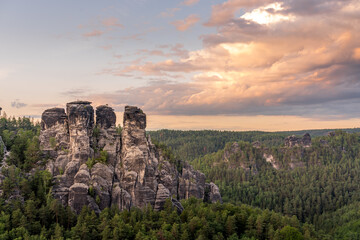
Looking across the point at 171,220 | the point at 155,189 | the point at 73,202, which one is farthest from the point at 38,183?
the point at 171,220

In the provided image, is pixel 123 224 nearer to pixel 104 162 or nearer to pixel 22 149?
pixel 104 162

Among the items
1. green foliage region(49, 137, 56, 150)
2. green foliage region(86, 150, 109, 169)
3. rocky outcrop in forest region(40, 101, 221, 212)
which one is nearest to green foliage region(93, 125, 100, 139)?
rocky outcrop in forest region(40, 101, 221, 212)

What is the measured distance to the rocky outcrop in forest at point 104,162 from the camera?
7444 centimetres

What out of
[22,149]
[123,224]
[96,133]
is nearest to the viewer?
[123,224]

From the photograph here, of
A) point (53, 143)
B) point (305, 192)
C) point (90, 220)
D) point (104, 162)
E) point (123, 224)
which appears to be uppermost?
point (53, 143)

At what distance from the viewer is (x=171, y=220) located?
234 feet

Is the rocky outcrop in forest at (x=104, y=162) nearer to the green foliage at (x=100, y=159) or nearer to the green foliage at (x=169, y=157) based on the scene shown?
the green foliage at (x=100, y=159)

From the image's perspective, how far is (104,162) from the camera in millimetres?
81062

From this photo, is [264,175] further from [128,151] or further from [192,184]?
[128,151]

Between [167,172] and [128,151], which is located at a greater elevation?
[128,151]

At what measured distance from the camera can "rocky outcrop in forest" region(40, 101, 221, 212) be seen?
74438mm

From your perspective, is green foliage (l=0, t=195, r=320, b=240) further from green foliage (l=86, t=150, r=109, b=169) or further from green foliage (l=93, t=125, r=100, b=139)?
green foliage (l=93, t=125, r=100, b=139)

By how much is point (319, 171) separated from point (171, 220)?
152m

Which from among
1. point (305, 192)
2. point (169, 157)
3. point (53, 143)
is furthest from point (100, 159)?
point (305, 192)
